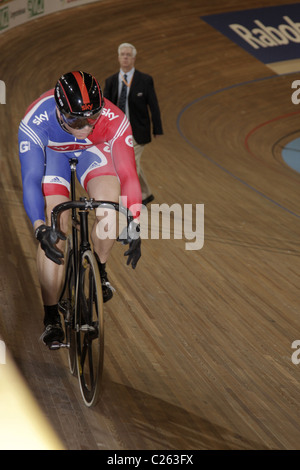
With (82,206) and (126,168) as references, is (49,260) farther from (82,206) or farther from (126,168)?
(126,168)

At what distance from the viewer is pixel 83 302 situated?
8.47ft

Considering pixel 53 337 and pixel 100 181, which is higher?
pixel 100 181

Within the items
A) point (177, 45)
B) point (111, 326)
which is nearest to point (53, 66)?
point (177, 45)

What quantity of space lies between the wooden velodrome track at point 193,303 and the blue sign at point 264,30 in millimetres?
2267

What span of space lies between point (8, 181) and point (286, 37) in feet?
23.1

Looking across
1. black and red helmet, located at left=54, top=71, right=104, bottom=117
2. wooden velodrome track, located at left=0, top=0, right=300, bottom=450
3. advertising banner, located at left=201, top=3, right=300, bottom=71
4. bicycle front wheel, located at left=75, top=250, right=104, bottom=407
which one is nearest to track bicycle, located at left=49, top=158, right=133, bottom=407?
bicycle front wheel, located at left=75, top=250, right=104, bottom=407

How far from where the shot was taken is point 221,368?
3049mm

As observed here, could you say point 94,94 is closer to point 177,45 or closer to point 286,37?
point 177,45

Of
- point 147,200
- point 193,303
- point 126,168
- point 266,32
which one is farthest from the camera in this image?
point 266,32

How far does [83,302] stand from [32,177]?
53 cm

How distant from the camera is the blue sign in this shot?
10.7 meters

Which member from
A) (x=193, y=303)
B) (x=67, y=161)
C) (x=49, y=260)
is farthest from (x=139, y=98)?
(x=49, y=260)

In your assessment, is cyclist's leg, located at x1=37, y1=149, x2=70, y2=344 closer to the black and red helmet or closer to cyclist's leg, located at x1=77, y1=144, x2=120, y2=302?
cyclist's leg, located at x1=77, y1=144, x2=120, y2=302

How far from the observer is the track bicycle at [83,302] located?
2.44 meters
